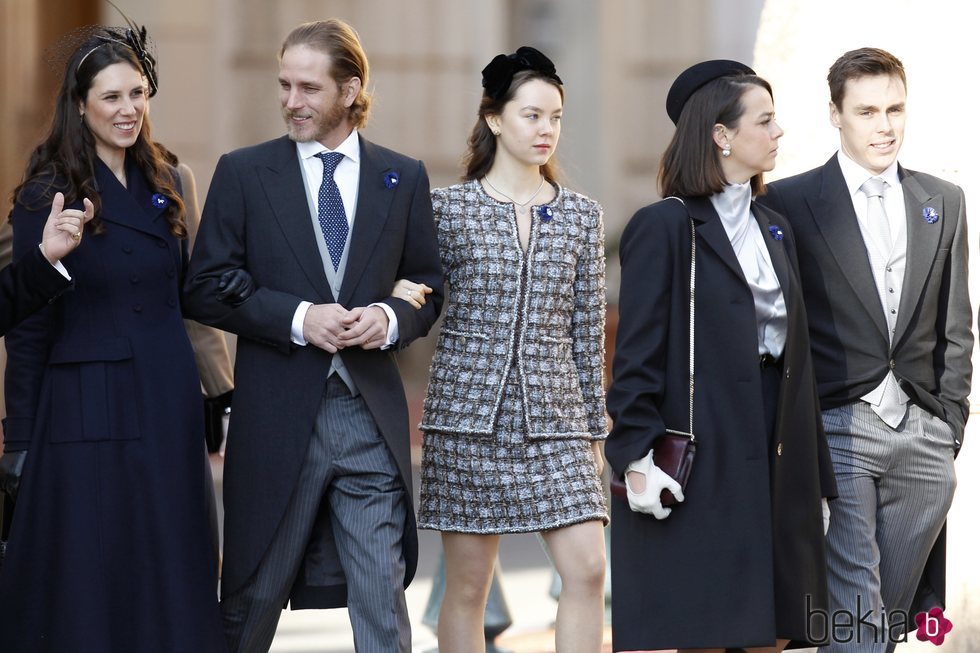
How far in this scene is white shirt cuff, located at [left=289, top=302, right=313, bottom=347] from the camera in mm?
4383

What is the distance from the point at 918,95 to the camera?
5.60 metres

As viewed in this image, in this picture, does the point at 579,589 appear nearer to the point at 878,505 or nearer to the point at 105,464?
the point at 878,505

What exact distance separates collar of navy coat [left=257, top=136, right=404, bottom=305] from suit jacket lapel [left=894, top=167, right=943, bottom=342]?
1.65 meters

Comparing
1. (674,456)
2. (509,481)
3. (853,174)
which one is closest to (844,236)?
(853,174)

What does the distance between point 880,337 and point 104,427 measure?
7.78 feet

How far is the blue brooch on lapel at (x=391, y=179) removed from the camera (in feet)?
15.1

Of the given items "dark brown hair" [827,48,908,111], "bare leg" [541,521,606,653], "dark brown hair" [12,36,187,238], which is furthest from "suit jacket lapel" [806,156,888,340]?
Answer: "dark brown hair" [12,36,187,238]

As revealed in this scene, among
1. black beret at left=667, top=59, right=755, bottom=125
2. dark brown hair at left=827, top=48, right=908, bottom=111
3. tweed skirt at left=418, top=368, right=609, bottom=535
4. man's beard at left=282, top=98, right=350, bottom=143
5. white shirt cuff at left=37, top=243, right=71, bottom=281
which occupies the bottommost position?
tweed skirt at left=418, top=368, right=609, bottom=535

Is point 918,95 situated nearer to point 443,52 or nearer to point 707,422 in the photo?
point 707,422

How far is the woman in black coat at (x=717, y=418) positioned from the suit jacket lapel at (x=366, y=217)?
2.36 feet

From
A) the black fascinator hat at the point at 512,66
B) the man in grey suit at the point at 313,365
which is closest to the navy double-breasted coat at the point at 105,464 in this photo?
the man in grey suit at the point at 313,365

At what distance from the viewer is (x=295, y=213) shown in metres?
4.50

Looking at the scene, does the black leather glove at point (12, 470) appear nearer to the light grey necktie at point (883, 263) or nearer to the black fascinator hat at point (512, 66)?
the black fascinator hat at point (512, 66)

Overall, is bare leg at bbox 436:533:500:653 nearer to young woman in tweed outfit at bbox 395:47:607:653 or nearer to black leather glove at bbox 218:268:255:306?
young woman in tweed outfit at bbox 395:47:607:653
